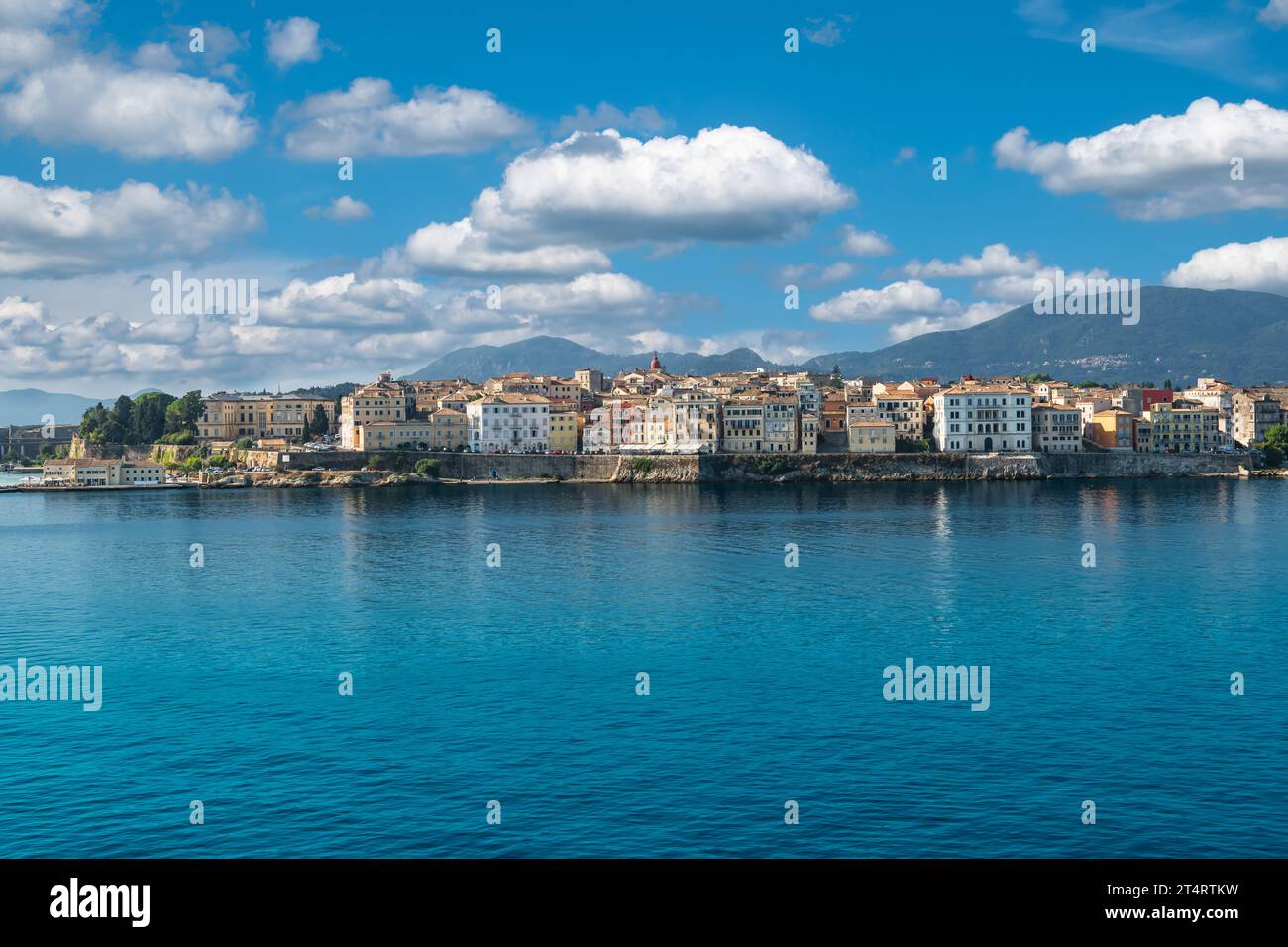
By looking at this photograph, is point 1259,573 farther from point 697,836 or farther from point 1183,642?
point 697,836

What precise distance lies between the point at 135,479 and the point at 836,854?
11595cm

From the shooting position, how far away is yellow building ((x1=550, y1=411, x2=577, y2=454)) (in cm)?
12294

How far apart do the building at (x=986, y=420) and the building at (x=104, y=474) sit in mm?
82066

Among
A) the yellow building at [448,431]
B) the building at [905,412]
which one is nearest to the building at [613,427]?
the yellow building at [448,431]

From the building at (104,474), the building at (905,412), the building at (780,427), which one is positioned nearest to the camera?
the building at (780,427)

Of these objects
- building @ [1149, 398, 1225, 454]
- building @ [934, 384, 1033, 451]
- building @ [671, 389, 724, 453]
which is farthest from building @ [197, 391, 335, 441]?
Answer: building @ [1149, 398, 1225, 454]

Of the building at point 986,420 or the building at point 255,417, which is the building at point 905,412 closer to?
the building at point 986,420

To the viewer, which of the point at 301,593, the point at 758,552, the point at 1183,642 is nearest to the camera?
the point at 1183,642

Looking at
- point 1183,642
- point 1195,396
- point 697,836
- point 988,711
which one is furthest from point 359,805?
point 1195,396

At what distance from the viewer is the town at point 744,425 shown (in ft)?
385

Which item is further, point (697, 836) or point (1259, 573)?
point (1259, 573)

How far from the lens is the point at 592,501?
3551 inches

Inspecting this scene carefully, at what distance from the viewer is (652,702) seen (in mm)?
26312
